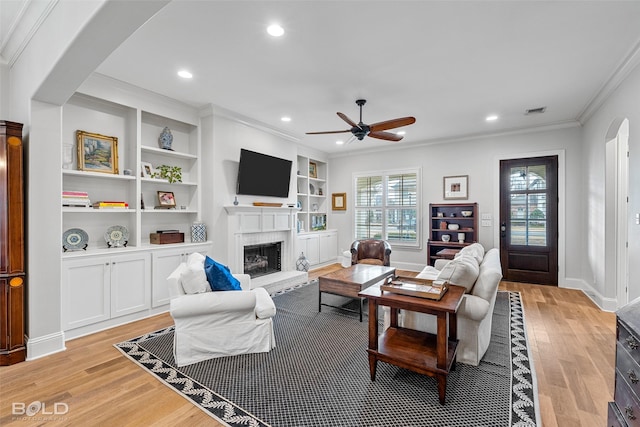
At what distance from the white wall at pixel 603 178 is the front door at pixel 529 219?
45 cm

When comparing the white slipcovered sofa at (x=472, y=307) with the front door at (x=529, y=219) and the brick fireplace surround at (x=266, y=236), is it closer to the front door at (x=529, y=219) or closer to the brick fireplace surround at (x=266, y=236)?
the brick fireplace surround at (x=266, y=236)

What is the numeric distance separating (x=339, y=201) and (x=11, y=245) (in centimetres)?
591

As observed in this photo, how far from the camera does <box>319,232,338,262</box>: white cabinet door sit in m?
6.92

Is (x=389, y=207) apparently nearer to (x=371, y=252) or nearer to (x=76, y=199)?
(x=371, y=252)

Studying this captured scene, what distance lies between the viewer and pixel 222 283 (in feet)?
8.89

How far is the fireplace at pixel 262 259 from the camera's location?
16.6ft

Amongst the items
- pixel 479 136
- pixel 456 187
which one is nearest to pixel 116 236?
pixel 456 187

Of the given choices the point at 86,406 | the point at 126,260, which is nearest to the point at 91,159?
the point at 126,260

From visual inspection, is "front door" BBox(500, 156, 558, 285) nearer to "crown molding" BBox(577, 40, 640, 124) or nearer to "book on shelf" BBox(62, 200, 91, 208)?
"crown molding" BBox(577, 40, 640, 124)

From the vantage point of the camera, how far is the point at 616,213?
3865mm

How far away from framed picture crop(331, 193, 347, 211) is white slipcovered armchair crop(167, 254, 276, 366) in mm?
4921

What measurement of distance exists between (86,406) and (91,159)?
2.68 m

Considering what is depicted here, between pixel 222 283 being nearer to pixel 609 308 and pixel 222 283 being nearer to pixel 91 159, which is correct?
pixel 91 159

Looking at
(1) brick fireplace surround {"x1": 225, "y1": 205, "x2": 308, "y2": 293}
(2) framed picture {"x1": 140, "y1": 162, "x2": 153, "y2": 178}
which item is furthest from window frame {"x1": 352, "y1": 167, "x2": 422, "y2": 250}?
(2) framed picture {"x1": 140, "y1": 162, "x2": 153, "y2": 178}
